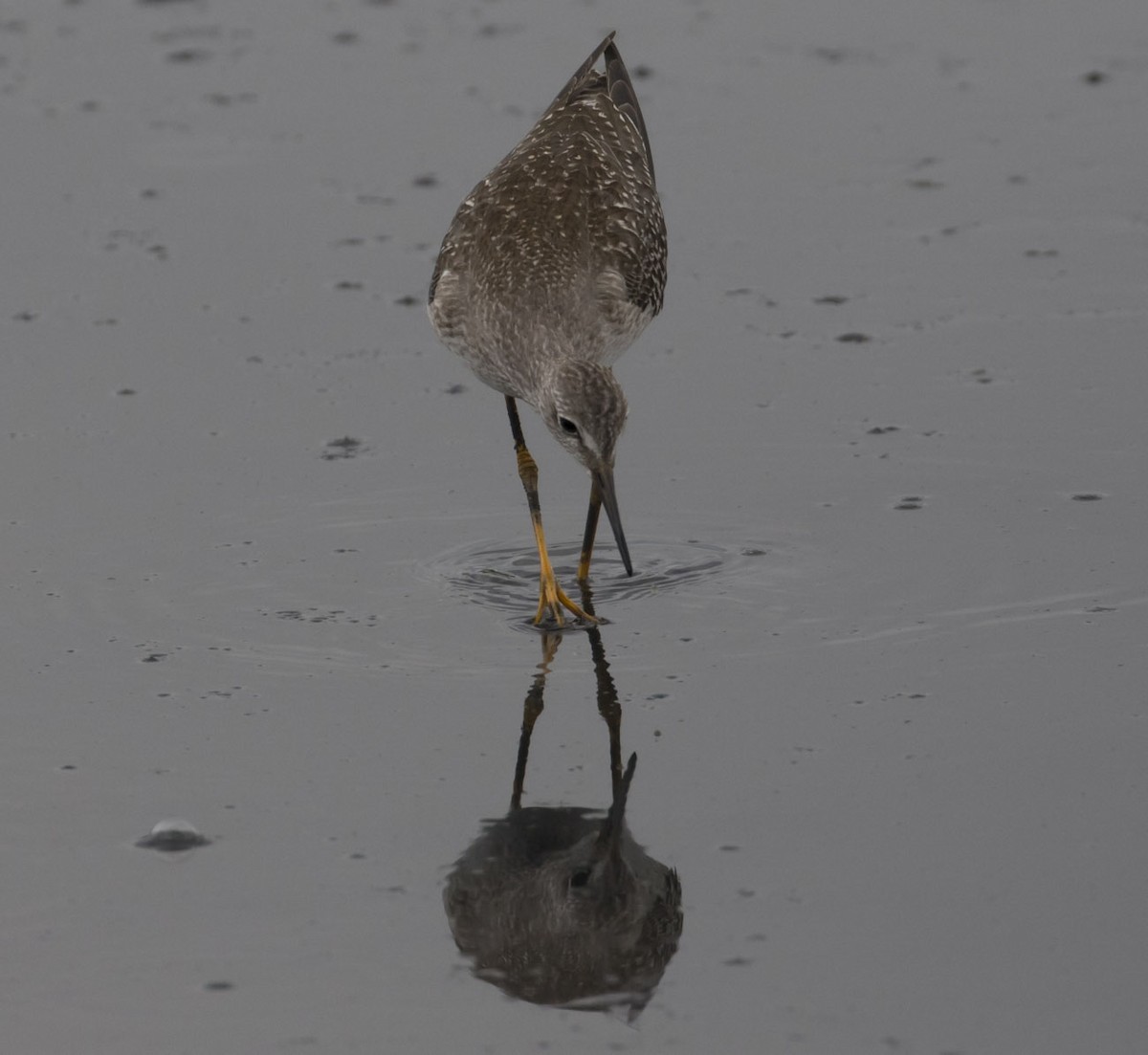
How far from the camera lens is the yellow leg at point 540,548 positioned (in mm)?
7523

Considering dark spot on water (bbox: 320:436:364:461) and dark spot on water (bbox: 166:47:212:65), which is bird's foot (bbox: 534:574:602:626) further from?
dark spot on water (bbox: 166:47:212:65)

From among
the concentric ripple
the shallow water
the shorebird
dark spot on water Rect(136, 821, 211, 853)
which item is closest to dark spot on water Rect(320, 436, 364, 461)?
the shallow water

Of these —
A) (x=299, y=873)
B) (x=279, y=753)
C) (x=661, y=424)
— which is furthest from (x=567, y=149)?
(x=299, y=873)

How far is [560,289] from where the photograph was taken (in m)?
8.05

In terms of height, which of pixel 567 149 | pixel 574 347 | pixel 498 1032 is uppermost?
pixel 567 149

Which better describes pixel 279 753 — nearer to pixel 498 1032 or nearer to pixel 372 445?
pixel 498 1032

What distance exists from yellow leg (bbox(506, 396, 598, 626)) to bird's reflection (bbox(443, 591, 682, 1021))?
1.38 meters

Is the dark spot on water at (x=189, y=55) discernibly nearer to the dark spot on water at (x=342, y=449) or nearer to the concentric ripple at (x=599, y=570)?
the dark spot on water at (x=342, y=449)

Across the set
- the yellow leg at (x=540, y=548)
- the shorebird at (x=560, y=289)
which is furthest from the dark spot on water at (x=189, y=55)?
the yellow leg at (x=540, y=548)

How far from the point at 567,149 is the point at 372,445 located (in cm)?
154

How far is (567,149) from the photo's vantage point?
356 inches

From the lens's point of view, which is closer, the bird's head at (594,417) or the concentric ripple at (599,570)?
the bird's head at (594,417)

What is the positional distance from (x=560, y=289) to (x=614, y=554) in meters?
1.06

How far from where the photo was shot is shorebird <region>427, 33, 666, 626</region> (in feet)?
23.8
